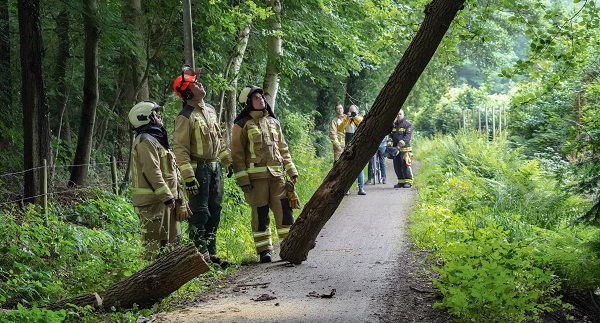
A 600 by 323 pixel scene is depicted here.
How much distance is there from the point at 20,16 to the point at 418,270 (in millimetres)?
6534

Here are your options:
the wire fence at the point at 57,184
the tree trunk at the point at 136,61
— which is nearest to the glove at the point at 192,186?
the wire fence at the point at 57,184

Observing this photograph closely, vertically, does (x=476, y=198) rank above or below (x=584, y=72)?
below

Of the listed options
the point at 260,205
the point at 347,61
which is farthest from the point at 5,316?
the point at 347,61

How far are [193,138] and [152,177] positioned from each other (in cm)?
102

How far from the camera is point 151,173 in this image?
961cm

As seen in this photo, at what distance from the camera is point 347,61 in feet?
70.1

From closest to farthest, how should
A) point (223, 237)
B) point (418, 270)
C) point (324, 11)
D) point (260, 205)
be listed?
point (418, 270) → point (260, 205) → point (223, 237) → point (324, 11)

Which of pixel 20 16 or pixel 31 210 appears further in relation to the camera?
pixel 20 16

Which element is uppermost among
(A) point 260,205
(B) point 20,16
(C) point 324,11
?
(C) point 324,11

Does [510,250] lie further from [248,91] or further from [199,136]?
[248,91]

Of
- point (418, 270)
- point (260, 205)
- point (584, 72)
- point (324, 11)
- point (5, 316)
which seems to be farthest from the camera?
point (584, 72)

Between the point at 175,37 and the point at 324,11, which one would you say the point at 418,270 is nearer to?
the point at 175,37

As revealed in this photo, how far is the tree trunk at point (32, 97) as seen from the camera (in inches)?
443

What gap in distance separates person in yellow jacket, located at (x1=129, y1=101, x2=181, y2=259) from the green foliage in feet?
11.0
